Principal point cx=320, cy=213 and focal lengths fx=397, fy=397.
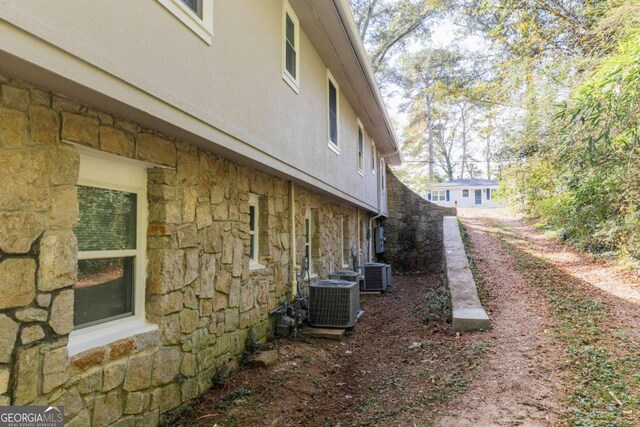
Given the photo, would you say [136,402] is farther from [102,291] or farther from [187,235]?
[187,235]

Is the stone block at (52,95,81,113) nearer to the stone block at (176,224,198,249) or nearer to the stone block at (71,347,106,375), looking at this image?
the stone block at (176,224,198,249)

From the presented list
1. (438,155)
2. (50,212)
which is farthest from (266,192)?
(438,155)

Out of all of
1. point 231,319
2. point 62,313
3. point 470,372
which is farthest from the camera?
point 231,319

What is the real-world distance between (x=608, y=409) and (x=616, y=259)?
7.18 metres

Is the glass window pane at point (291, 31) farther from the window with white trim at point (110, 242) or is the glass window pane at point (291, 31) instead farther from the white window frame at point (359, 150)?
the white window frame at point (359, 150)

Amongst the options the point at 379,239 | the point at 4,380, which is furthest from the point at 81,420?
the point at 379,239

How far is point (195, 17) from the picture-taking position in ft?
11.0

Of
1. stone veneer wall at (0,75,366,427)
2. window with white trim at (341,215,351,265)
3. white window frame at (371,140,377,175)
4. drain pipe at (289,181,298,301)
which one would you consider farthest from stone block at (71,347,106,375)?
white window frame at (371,140,377,175)

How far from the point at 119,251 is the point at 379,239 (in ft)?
42.5

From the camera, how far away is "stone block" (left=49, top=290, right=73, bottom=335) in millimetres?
2411

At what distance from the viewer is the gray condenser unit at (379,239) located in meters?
15.4

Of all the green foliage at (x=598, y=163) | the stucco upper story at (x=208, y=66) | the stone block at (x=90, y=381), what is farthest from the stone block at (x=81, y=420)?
the green foliage at (x=598, y=163)

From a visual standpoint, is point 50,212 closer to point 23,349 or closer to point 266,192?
point 23,349

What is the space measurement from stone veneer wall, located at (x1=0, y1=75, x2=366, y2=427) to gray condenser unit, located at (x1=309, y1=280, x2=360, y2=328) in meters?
1.17
